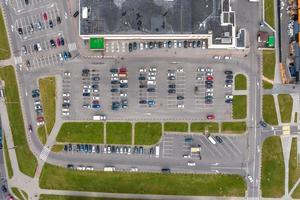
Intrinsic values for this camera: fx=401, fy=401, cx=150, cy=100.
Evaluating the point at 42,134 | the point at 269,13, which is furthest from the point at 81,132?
the point at 269,13

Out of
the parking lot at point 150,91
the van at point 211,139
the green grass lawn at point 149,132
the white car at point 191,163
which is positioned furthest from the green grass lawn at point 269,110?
the green grass lawn at point 149,132

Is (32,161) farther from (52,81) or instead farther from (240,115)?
(240,115)

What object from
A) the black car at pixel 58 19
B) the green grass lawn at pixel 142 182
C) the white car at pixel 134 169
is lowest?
the green grass lawn at pixel 142 182

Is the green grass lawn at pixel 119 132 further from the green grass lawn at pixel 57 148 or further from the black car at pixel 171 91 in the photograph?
the black car at pixel 171 91

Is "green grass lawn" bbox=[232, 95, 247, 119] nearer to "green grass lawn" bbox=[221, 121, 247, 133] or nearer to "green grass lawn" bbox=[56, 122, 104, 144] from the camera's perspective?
"green grass lawn" bbox=[221, 121, 247, 133]

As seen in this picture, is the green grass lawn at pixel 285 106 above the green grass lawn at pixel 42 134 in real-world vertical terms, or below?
above

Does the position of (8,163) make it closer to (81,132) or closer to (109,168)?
(81,132)

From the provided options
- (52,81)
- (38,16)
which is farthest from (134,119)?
(38,16)

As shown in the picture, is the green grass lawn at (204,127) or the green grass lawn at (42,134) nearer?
the green grass lawn at (204,127)
